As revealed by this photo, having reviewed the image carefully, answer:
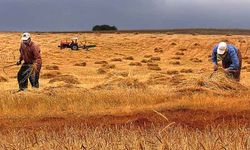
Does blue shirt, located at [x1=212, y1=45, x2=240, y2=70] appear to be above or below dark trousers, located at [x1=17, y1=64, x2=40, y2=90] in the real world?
above

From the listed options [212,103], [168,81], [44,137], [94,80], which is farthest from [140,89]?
[44,137]

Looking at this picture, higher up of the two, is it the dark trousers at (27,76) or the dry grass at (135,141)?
the dry grass at (135,141)

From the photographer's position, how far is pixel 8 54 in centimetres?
3562

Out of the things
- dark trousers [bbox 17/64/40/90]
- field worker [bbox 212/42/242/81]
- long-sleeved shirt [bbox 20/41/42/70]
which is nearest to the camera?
field worker [bbox 212/42/242/81]

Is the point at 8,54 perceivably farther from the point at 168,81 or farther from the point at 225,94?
the point at 225,94

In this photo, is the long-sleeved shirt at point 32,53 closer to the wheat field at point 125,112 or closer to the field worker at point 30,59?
the field worker at point 30,59

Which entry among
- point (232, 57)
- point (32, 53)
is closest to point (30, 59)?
point (32, 53)

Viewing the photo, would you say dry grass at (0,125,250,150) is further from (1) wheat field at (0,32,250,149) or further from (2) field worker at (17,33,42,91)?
(2) field worker at (17,33,42,91)

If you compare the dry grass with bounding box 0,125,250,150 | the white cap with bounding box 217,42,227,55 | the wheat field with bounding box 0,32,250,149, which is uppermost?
the white cap with bounding box 217,42,227,55

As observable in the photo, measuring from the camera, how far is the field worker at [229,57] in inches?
634

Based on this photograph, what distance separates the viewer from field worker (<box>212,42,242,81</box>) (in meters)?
16.1

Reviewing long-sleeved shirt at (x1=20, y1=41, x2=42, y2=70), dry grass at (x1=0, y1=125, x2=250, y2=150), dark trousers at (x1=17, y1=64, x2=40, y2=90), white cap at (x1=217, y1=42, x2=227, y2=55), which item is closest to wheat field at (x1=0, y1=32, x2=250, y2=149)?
dry grass at (x1=0, y1=125, x2=250, y2=150)

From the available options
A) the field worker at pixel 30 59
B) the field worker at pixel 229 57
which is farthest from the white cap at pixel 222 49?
the field worker at pixel 30 59

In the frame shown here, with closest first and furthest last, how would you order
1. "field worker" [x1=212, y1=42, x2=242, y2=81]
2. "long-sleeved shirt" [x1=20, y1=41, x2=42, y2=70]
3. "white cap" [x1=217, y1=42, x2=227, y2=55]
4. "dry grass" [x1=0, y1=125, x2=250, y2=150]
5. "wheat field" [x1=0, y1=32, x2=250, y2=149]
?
"dry grass" [x1=0, y1=125, x2=250, y2=150], "wheat field" [x1=0, y1=32, x2=250, y2=149], "white cap" [x1=217, y1=42, x2=227, y2=55], "field worker" [x1=212, y1=42, x2=242, y2=81], "long-sleeved shirt" [x1=20, y1=41, x2=42, y2=70]
